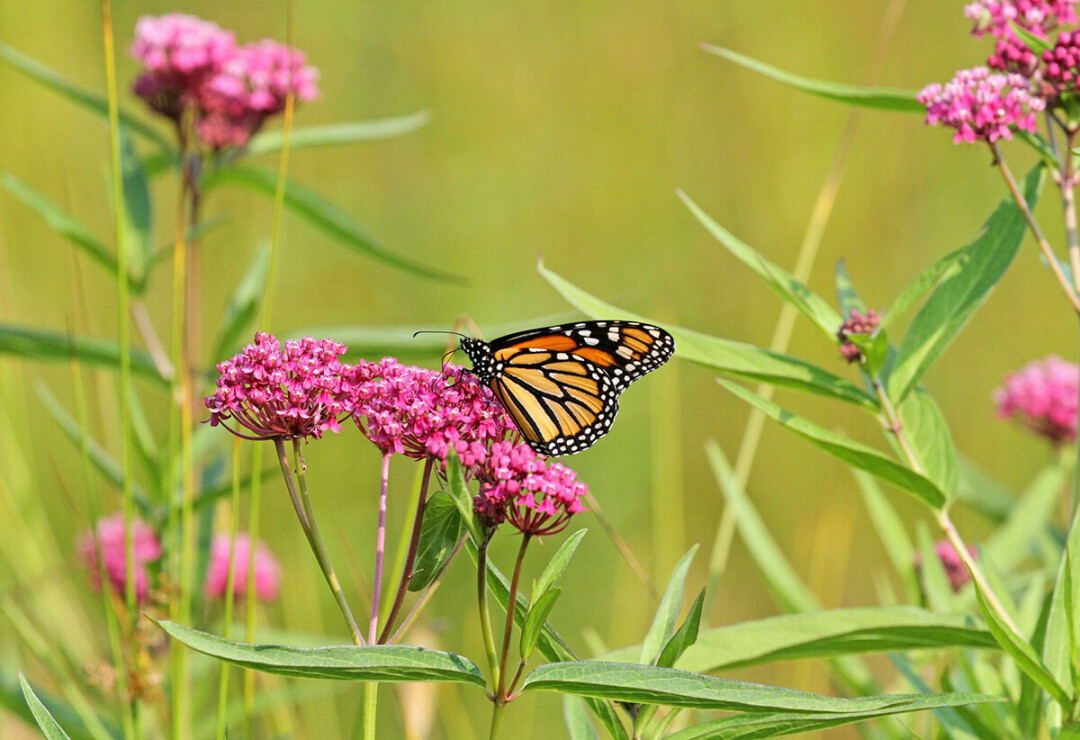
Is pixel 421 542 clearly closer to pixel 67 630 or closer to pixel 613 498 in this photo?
pixel 67 630

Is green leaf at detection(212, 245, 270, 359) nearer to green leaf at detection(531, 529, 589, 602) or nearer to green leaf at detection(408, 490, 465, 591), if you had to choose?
green leaf at detection(408, 490, 465, 591)

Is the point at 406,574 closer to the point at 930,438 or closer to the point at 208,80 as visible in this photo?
the point at 930,438

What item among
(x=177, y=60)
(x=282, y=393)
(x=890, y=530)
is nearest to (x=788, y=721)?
(x=282, y=393)

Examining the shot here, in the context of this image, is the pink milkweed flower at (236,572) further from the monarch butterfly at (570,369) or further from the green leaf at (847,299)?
the green leaf at (847,299)

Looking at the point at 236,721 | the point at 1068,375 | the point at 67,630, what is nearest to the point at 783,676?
the point at 1068,375

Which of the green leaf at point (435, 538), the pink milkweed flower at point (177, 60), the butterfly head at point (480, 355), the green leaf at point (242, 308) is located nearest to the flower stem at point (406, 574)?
the green leaf at point (435, 538)

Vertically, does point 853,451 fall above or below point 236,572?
below

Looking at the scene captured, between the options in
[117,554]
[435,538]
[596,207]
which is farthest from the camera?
[596,207]
